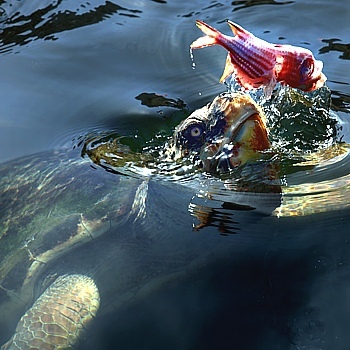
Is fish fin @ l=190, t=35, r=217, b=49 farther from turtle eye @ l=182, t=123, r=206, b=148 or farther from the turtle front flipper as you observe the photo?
the turtle front flipper

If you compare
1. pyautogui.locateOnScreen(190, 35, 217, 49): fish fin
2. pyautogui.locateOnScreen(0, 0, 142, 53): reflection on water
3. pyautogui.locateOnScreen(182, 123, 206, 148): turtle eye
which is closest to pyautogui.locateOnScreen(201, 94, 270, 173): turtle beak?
pyautogui.locateOnScreen(182, 123, 206, 148): turtle eye

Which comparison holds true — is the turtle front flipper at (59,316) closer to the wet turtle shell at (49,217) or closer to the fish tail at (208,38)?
the wet turtle shell at (49,217)

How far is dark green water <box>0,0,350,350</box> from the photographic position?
2613 mm

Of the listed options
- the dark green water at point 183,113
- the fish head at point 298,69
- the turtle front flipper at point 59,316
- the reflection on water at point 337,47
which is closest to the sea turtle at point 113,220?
the turtle front flipper at point 59,316

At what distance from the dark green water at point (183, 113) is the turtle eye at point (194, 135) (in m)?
0.36

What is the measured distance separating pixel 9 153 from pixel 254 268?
6.87ft

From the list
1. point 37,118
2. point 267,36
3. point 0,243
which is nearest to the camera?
point 0,243

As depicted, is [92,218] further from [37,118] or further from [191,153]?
[37,118]

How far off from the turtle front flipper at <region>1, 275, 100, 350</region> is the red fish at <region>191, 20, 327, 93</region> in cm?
140

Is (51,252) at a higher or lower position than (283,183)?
lower

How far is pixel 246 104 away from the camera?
121 inches

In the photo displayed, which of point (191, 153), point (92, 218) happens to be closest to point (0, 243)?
point (92, 218)

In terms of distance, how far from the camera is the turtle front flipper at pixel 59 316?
9.54ft

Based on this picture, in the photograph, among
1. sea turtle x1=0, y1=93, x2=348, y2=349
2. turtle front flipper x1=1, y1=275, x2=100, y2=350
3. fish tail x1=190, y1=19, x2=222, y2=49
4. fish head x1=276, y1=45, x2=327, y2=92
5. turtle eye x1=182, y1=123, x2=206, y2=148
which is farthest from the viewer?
turtle eye x1=182, y1=123, x2=206, y2=148
